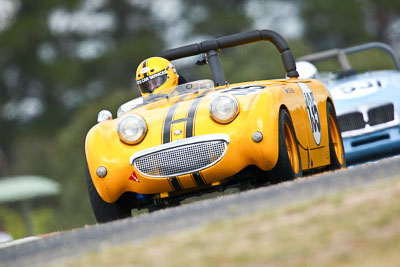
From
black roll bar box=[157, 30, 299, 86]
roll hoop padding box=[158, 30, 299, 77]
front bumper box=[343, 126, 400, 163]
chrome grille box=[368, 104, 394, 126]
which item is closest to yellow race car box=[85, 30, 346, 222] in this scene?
black roll bar box=[157, 30, 299, 86]

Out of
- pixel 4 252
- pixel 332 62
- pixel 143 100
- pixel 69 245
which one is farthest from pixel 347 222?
pixel 332 62

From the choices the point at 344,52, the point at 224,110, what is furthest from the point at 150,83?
the point at 344,52

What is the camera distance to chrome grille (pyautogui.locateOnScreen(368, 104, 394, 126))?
537 inches

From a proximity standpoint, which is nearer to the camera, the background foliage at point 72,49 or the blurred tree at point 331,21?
the background foliage at point 72,49

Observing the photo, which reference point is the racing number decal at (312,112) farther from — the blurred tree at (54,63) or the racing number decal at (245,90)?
the blurred tree at (54,63)

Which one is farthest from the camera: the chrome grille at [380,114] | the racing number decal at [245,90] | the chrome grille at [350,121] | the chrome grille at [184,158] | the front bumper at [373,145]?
the chrome grille at [350,121]

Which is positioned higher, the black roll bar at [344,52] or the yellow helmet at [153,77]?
the yellow helmet at [153,77]

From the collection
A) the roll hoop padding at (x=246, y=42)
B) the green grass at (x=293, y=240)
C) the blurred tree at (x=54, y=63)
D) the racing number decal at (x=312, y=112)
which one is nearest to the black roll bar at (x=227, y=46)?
the roll hoop padding at (x=246, y=42)

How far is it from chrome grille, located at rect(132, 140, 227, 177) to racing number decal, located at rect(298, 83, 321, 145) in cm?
168

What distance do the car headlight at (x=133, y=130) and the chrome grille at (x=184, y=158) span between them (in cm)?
19

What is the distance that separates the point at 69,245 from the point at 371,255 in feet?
7.88

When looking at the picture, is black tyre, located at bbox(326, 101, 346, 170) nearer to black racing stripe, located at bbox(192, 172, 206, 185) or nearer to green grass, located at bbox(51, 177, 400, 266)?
black racing stripe, located at bbox(192, 172, 206, 185)

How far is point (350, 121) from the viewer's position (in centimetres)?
1384

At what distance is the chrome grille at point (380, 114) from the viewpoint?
1364 cm
